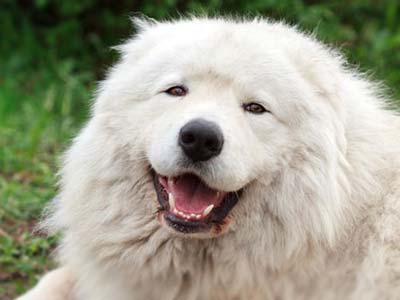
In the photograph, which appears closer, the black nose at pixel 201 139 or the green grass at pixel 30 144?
the black nose at pixel 201 139

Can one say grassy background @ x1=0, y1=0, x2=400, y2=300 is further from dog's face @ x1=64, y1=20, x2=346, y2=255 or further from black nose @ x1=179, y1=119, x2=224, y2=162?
black nose @ x1=179, y1=119, x2=224, y2=162

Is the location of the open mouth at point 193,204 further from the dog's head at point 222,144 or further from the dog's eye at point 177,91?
the dog's eye at point 177,91

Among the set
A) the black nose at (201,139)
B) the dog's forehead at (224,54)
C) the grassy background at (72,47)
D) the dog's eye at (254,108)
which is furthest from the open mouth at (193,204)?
the grassy background at (72,47)

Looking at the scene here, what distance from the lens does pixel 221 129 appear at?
3.46 m

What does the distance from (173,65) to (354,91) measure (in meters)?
0.96

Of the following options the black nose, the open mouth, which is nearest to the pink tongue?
the open mouth

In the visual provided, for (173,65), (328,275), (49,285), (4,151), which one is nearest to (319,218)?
(328,275)

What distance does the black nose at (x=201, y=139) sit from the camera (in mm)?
3402

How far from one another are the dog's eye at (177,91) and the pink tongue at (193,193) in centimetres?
41

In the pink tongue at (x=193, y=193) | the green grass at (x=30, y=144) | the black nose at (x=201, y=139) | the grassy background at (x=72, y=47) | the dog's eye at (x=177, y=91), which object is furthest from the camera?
the grassy background at (x=72, y=47)

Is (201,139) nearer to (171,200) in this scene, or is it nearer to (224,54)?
(171,200)

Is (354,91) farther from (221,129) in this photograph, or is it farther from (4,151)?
(4,151)

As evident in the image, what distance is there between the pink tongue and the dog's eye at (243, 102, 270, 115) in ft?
1.35

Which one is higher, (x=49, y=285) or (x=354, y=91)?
(x=354, y=91)
